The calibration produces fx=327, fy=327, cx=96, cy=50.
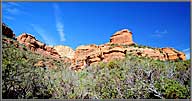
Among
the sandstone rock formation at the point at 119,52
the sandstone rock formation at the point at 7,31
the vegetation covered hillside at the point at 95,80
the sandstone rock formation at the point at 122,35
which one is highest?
the sandstone rock formation at the point at 122,35

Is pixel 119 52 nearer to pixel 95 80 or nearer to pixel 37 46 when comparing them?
pixel 95 80

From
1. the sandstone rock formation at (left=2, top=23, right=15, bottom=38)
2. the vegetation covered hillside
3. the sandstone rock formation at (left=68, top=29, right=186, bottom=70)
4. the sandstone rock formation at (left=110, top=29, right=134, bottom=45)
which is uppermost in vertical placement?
the sandstone rock formation at (left=110, top=29, right=134, bottom=45)

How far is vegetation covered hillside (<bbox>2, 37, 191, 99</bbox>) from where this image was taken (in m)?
5.34

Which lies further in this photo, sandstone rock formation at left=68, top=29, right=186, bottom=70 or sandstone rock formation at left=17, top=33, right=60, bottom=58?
sandstone rock formation at left=68, top=29, right=186, bottom=70

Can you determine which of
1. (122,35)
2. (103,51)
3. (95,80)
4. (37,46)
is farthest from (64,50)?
(103,51)

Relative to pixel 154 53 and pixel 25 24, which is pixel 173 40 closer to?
pixel 154 53

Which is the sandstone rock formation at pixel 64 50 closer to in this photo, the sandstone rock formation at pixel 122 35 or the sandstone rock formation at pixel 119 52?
the sandstone rock formation at pixel 119 52

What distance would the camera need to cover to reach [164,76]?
6016mm

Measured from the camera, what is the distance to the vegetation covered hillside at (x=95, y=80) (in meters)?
5.34

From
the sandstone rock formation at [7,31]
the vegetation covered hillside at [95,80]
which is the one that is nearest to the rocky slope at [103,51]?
the sandstone rock formation at [7,31]

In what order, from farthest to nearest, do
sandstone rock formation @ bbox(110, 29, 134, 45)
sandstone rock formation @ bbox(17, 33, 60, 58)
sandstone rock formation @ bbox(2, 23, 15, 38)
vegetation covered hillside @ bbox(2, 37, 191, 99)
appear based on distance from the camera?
sandstone rock formation @ bbox(110, 29, 134, 45), sandstone rock formation @ bbox(17, 33, 60, 58), vegetation covered hillside @ bbox(2, 37, 191, 99), sandstone rock formation @ bbox(2, 23, 15, 38)

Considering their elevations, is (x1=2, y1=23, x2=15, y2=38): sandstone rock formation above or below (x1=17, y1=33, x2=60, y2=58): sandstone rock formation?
above

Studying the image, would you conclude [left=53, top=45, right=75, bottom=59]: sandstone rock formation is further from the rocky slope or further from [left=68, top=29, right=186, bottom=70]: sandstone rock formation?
[left=68, top=29, right=186, bottom=70]: sandstone rock formation

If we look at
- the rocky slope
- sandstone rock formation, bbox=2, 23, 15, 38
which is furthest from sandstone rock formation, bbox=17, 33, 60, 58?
sandstone rock formation, bbox=2, 23, 15, 38
